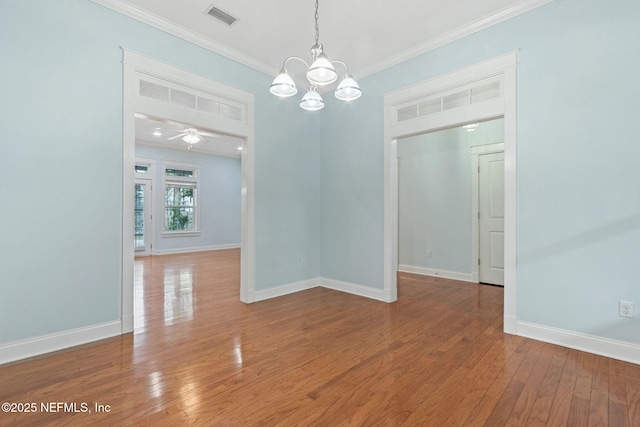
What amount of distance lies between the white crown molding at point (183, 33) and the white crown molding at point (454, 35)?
4.99ft

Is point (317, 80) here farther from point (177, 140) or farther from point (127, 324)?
point (177, 140)

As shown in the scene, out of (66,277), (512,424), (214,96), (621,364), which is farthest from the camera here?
(214,96)

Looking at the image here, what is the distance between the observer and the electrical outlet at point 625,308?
2.41 m

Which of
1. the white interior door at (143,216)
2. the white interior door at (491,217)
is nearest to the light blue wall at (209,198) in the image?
the white interior door at (143,216)

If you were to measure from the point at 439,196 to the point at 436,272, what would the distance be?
1.45m

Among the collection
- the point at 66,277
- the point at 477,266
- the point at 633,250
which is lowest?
the point at 477,266

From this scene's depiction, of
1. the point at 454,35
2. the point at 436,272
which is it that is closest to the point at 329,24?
the point at 454,35

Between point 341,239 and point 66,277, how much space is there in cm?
334

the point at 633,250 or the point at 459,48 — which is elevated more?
the point at 459,48

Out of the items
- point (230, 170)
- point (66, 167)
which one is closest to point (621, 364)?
point (66, 167)

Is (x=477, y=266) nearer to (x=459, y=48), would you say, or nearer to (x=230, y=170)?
(x=459, y=48)

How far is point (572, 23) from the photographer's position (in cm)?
267

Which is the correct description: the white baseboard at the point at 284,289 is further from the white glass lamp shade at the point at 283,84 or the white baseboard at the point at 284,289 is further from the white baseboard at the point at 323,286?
the white glass lamp shade at the point at 283,84

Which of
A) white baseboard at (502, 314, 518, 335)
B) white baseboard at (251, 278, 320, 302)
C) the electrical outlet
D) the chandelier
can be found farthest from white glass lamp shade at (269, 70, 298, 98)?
the electrical outlet
